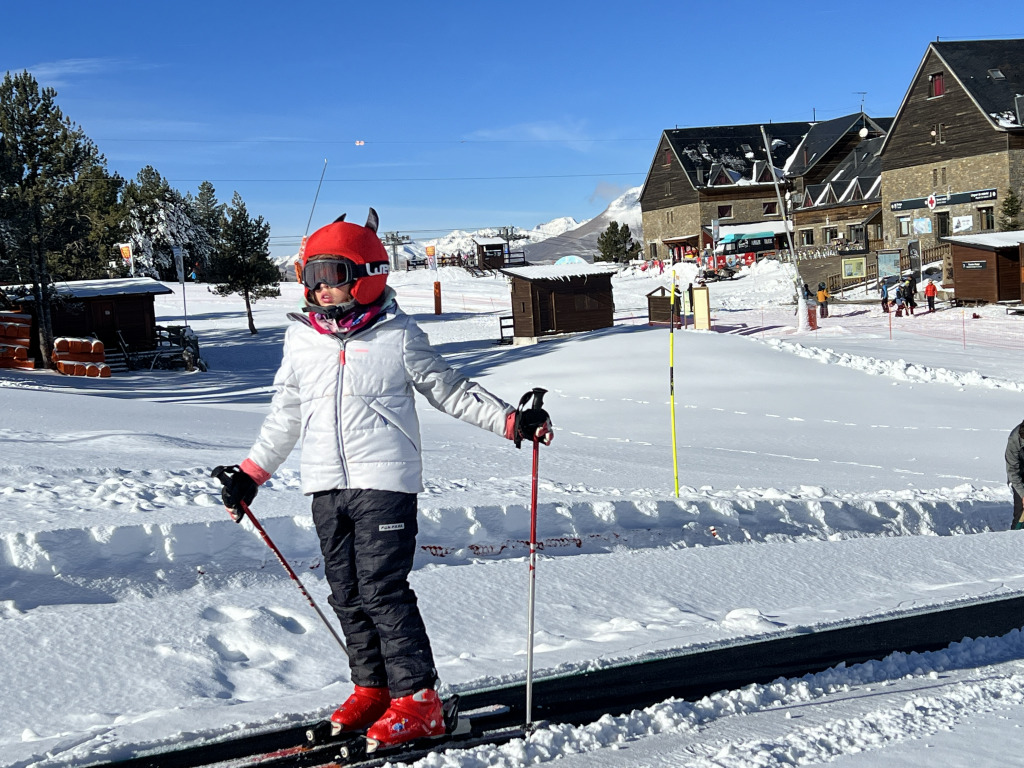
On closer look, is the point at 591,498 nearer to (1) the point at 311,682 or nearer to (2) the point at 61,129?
(1) the point at 311,682

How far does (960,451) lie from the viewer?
14.0 m

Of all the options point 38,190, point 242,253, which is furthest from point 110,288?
point 242,253

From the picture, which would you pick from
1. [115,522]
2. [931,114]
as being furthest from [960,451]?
[931,114]

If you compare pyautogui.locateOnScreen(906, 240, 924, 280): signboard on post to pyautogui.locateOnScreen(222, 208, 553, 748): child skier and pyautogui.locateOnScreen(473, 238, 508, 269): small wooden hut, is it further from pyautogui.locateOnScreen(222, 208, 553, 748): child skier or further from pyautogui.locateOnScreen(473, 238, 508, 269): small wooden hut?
pyautogui.locateOnScreen(222, 208, 553, 748): child skier

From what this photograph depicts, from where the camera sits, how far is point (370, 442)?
3355 millimetres

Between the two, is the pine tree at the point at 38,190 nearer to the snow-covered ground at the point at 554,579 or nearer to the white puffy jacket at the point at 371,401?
the snow-covered ground at the point at 554,579

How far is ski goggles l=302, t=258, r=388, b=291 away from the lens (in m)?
3.44

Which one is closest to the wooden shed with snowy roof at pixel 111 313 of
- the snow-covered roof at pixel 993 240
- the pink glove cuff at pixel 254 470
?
the snow-covered roof at pixel 993 240

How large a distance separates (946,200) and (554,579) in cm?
5391

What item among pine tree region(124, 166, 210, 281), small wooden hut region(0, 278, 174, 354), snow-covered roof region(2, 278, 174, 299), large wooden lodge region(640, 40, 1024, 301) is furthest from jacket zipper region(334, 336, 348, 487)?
pine tree region(124, 166, 210, 281)

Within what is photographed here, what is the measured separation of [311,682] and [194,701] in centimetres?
50

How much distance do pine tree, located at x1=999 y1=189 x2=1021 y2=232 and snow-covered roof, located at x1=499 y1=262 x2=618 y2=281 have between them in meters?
23.8

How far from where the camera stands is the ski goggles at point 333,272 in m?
3.44

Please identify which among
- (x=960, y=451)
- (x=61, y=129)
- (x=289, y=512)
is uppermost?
(x=61, y=129)
